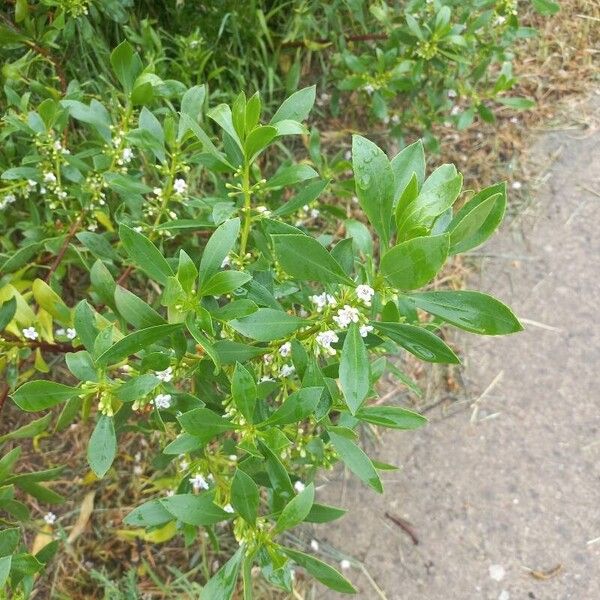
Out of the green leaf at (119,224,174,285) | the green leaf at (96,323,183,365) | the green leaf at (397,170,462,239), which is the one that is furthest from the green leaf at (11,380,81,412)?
the green leaf at (397,170,462,239)

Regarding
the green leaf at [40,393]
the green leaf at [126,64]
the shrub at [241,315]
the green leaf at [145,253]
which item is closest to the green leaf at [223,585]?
the shrub at [241,315]

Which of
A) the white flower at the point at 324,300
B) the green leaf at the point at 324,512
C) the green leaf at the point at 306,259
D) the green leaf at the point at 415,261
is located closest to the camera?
the green leaf at the point at 415,261

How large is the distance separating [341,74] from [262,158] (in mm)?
348

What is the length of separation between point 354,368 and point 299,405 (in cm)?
10

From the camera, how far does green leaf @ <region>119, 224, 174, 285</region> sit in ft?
3.28

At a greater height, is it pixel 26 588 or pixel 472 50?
pixel 472 50

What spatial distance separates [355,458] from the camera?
3.73 feet

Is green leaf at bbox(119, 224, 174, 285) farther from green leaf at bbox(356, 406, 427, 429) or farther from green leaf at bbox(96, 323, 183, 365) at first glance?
green leaf at bbox(356, 406, 427, 429)

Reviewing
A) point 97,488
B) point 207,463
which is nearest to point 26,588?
point 207,463

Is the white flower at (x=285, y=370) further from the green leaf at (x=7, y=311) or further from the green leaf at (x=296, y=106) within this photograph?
the green leaf at (x=7, y=311)

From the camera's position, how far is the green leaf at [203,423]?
1.02m

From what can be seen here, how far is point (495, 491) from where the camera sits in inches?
80.0

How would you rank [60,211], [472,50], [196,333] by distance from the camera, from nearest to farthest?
[196,333], [60,211], [472,50]

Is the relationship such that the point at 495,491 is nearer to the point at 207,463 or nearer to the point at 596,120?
the point at 207,463
